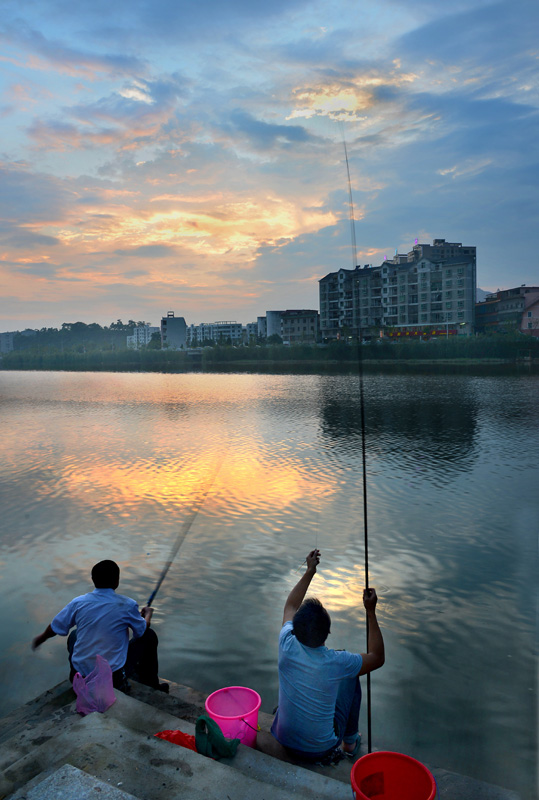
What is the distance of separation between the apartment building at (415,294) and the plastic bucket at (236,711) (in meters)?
69.6

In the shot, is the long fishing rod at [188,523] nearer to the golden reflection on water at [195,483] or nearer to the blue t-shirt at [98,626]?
the golden reflection on water at [195,483]

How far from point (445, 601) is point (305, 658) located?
13.3 ft

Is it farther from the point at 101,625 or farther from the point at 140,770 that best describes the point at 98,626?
the point at 140,770

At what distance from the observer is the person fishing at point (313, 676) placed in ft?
9.37

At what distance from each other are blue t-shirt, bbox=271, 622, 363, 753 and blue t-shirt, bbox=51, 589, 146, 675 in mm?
1161

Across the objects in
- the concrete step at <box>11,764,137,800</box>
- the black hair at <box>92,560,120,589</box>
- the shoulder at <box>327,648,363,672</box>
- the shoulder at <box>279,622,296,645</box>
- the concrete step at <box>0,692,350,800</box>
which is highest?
the black hair at <box>92,560,120,589</box>

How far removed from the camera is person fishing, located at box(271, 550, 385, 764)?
112 inches

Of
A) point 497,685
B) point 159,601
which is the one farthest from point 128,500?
point 497,685

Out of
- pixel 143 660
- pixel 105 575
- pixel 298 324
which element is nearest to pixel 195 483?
pixel 143 660

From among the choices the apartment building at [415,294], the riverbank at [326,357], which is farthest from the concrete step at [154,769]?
the apartment building at [415,294]

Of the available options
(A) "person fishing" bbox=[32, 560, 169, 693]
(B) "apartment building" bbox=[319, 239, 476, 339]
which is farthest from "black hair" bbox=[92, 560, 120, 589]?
(B) "apartment building" bbox=[319, 239, 476, 339]

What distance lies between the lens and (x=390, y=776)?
263cm

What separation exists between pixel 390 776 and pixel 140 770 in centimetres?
118

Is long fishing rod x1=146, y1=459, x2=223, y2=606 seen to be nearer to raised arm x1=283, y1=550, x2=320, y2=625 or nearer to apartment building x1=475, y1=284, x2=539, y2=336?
raised arm x1=283, y1=550, x2=320, y2=625
